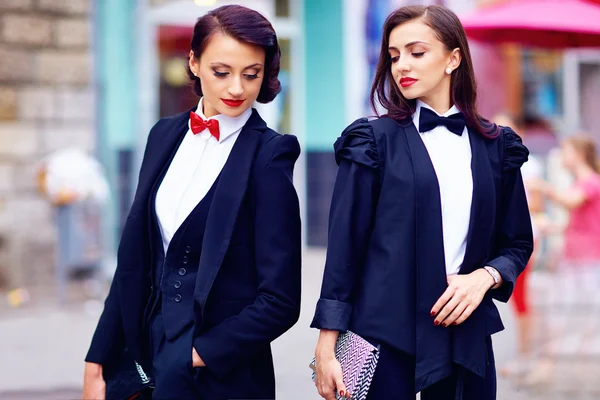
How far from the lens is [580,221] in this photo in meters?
6.49

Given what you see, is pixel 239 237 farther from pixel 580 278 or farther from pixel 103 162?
pixel 103 162

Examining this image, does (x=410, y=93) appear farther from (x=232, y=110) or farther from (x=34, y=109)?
(x=34, y=109)

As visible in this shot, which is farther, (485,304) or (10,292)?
(10,292)

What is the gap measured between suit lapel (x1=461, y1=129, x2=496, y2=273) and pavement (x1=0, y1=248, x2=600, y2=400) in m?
2.10

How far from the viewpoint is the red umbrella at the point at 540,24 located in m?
6.20

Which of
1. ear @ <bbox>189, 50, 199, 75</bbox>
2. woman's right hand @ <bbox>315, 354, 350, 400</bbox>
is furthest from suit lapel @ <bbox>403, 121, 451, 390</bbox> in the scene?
ear @ <bbox>189, 50, 199, 75</bbox>

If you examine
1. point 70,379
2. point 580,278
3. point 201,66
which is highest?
point 201,66

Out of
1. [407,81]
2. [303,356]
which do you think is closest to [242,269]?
[407,81]

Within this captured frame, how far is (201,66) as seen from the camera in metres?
2.81

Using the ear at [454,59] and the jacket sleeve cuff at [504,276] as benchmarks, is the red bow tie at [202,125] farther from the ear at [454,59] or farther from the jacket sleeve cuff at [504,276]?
the jacket sleeve cuff at [504,276]

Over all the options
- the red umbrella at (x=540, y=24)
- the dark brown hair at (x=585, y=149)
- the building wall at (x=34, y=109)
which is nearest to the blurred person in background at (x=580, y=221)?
the dark brown hair at (x=585, y=149)

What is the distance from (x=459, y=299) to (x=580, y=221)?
4.13 m

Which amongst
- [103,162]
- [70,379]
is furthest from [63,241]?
[70,379]

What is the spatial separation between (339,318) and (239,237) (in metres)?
Answer: 0.36
